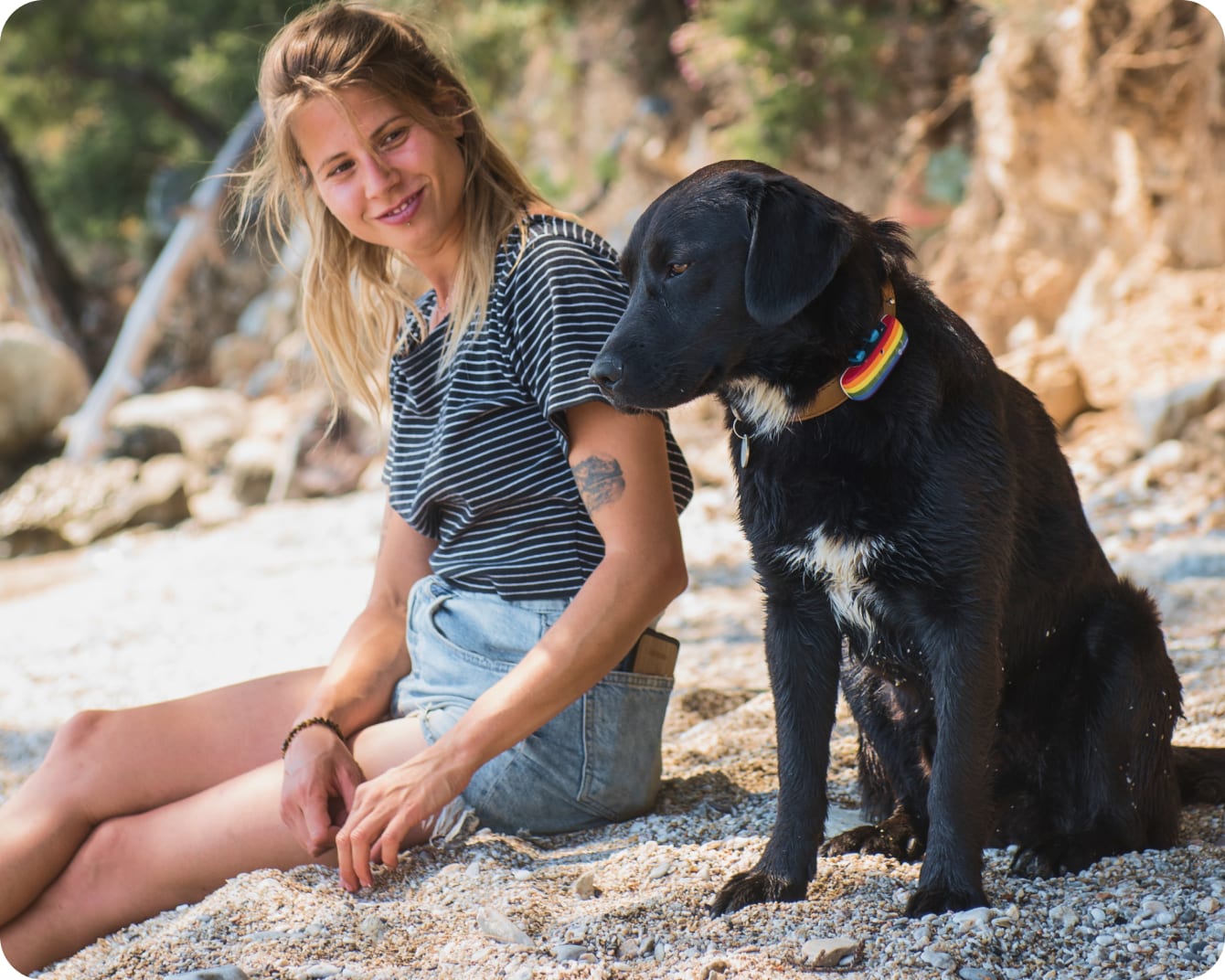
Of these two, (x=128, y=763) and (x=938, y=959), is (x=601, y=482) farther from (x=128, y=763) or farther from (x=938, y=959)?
(x=128, y=763)

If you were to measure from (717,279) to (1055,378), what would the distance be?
5.57 m

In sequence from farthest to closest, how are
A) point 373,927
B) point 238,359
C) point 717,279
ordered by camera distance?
point 238,359 < point 373,927 < point 717,279

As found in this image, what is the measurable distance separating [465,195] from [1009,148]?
20.4 ft

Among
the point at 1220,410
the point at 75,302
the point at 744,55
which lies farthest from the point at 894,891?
the point at 75,302

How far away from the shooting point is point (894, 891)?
7.26 ft

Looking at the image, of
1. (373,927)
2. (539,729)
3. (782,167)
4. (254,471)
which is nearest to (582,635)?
(539,729)

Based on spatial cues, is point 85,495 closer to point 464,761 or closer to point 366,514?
point 366,514

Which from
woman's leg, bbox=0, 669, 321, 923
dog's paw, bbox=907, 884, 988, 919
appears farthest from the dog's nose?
woman's leg, bbox=0, 669, 321, 923

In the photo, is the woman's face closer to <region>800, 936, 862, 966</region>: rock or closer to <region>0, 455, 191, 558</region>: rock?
<region>800, 936, 862, 966</region>: rock

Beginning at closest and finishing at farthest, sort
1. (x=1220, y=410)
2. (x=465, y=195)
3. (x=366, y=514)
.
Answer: (x=465, y=195)
(x=1220, y=410)
(x=366, y=514)

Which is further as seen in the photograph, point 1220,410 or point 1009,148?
point 1009,148

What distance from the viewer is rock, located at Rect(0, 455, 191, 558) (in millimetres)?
10211

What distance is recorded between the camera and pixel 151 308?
1134cm

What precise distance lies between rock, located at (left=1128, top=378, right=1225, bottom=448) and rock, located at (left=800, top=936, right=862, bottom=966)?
5.27 metres
